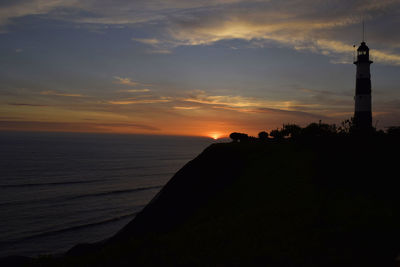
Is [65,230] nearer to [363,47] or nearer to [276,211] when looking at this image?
[276,211]

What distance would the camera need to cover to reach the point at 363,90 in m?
37.9

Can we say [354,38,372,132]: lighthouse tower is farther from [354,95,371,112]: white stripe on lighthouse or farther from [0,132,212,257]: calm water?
[0,132,212,257]: calm water

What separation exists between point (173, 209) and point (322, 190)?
13.5 meters

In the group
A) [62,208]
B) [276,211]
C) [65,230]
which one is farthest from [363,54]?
[62,208]

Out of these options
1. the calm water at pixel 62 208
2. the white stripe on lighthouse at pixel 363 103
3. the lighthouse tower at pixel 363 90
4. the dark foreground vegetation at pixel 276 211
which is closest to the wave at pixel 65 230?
the calm water at pixel 62 208

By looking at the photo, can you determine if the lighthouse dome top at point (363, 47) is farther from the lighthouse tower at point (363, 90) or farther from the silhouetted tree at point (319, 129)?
the silhouetted tree at point (319, 129)

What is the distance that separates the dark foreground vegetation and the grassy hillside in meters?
0.04

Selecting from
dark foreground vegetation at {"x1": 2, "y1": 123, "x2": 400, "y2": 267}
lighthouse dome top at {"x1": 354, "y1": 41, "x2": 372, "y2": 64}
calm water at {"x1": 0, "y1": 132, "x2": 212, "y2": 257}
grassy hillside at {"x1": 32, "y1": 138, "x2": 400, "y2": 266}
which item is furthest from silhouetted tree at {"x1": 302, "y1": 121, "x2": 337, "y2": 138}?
calm water at {"x1": 0, "y1": 132, "x2": 212, "y2": 257}

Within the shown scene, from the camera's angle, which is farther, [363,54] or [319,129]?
[363,54]

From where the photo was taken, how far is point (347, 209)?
46.0 ft

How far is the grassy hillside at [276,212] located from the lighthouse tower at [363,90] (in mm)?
13823

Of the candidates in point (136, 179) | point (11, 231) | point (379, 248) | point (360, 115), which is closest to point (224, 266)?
point (379, 248)

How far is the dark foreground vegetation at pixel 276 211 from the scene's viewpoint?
10.1 metres

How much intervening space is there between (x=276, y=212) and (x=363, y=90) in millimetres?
30500
